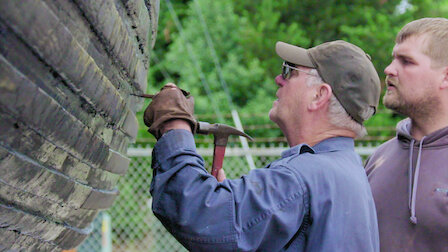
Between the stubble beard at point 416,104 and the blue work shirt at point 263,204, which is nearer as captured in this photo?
the blue work shirt at point 263,204

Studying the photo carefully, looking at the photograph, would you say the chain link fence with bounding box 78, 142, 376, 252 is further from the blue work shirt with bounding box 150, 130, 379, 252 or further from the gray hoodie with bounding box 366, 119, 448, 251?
the blue work shirt with bounding box 150, 130, 379, 252

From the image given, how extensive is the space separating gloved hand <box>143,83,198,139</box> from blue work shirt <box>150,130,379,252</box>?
0.04 metres

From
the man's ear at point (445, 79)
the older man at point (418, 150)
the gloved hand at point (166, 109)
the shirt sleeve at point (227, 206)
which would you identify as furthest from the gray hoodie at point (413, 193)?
the gloved hand at point (166, 109)

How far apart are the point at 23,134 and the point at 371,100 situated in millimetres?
1108

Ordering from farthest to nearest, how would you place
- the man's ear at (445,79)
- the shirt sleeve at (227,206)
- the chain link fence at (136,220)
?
the chain link fence at (136,220)
the man's ear at (445,79)
the shirt sleeve at (227,206)

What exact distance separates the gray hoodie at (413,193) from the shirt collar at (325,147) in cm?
51

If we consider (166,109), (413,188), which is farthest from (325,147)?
(413,188)

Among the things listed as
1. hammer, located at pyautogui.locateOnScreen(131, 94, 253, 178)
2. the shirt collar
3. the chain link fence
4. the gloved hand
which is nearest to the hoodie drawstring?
the shirt collar

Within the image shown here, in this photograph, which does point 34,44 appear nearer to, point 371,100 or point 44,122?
point 44,122

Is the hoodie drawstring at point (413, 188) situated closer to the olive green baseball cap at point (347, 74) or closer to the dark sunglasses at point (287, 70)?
the olive green baseball cap at point (347, 74)

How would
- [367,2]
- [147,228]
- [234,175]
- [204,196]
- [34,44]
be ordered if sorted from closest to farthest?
1. [34,44]
2. [204,196]
3. [234,175]
4. [147,228]
5. [367,2]

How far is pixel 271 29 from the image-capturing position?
9164 mm

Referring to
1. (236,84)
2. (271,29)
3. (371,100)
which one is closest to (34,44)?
(371,100)

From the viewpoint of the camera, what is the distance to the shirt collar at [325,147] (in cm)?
155
